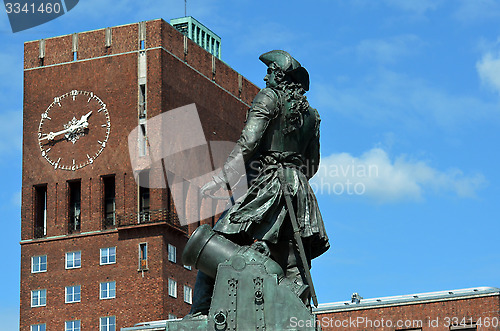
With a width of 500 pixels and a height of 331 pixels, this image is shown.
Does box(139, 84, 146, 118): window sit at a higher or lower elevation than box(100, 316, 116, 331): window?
higher

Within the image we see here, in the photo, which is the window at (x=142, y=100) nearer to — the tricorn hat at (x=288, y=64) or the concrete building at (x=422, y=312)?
the concrete building at (x=422, y=312)

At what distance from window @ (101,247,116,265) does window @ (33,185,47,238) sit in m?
5.64

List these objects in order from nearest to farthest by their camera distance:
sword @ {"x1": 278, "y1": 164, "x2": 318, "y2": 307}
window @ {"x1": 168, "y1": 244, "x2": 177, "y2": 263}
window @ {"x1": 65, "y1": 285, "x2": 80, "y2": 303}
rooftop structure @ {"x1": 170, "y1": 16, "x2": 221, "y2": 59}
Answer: sword @ {"x1": 278, "y1": 164, "x2": 318, "y2": 307}, window @ {"x1": 168, "y1": 244, "x2": 177, "y2": 263}, window @ {"x1": 65, "y1": 285, "x2": 80, "y2": 303}, rooftop structure @ {"x1": 170, "y1": 16, "x2": 221, "y2": 59}

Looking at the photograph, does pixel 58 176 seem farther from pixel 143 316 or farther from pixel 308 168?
pixel 308 168

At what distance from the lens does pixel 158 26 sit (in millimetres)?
104875

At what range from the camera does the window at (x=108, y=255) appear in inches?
4028

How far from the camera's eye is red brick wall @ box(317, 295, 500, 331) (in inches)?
3147

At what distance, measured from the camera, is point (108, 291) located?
101125mm

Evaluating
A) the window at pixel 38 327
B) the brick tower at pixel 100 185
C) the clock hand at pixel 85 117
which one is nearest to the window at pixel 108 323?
the brick tower at pixel 100 185

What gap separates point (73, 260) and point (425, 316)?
32786 mm

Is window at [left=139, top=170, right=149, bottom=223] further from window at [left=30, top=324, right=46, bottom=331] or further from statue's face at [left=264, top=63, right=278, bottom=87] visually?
statue's face at [left=264, top=63, right=278, bottom=87]

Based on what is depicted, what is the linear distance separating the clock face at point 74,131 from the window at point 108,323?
12462mm

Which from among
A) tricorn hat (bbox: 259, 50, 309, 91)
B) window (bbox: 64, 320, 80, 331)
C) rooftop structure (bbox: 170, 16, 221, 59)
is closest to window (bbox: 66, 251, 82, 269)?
window (bbox: 64, 320, 80, 331)

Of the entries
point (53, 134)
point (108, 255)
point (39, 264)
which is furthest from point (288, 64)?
point (53, 134)
